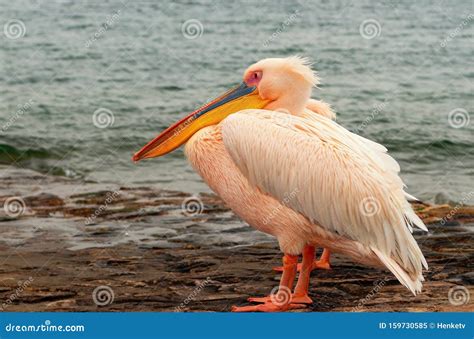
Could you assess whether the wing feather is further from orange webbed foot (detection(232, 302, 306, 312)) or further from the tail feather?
orange webbed foot (detection(232, 302, 306, 312))

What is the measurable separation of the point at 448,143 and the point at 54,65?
24.5ft

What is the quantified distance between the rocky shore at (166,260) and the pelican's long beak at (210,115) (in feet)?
3.52

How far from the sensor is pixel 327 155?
567cm

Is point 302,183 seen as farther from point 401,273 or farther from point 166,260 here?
point 166,260

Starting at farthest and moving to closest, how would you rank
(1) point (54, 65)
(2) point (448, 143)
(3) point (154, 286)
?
(1) point (54, 65) → (2) point (448, 143) → (3) point (154, 286)

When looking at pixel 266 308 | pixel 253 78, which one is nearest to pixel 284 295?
pixel 266 308

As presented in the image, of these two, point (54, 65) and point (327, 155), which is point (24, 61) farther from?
point (327, 155)

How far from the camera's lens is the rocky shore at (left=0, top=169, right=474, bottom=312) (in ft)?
20.4

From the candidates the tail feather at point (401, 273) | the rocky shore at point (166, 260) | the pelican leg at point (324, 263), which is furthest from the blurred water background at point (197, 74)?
the tail feather at point (401, 273)

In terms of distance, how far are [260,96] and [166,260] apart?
5.93 ft

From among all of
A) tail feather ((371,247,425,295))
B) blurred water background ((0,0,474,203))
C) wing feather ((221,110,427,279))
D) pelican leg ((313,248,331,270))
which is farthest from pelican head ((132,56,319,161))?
blurred water background ((0,0,474,203))

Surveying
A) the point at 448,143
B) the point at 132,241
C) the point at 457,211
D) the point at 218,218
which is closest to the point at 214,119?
the point at 132,241

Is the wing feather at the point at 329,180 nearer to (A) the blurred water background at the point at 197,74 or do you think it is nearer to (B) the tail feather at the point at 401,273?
(B) the tail feather at the point at 401,273

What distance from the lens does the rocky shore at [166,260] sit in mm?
6227
